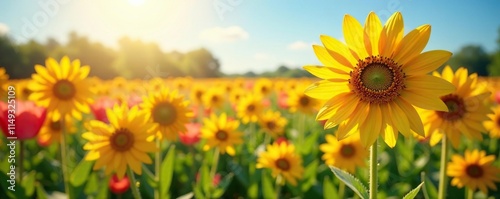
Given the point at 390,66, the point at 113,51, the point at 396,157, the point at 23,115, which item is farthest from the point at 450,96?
the point at 113,51

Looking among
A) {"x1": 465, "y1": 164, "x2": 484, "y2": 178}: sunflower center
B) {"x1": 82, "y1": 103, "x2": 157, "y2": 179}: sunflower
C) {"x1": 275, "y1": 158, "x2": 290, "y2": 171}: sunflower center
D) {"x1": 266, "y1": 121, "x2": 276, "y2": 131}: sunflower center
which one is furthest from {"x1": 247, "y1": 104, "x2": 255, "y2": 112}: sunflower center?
{"x1": 82, "y1": 103, "x2": 157, "y2": 179}: sunflower

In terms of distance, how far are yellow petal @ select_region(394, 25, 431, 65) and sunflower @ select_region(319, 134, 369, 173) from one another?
2.26m

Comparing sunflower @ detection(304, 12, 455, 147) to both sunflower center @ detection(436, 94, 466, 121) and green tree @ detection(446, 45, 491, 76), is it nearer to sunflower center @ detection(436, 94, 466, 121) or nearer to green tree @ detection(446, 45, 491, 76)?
sunflower center @ detection(436, 94, 466, 121)

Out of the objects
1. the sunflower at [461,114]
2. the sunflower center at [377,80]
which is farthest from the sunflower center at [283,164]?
the sunflower center at [377,80]

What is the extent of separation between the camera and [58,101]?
288 centimetres

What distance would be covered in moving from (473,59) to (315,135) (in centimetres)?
5695

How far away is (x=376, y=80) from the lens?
1631 millimetres

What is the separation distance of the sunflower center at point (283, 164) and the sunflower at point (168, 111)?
1.00 metres

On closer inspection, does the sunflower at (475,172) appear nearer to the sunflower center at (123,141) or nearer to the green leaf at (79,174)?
the sunflower center at (123,141)

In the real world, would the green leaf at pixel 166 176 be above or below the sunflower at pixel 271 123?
below

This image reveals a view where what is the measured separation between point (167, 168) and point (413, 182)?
2.88m

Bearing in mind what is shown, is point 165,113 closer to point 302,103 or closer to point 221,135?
point 221,135

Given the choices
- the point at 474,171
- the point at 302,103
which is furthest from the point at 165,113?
the point at 302,103

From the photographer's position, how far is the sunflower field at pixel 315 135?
156 cm
